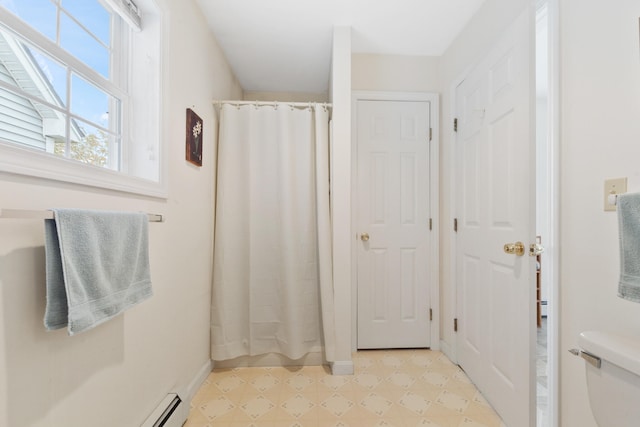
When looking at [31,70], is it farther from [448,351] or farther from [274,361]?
[448,351]

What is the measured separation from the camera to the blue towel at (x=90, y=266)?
750 mm

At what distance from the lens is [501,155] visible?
1.50 m

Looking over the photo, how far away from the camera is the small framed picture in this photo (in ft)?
5.28

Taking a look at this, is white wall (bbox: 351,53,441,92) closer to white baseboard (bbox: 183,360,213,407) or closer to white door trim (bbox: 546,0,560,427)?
white door trim (bbox: 546,0,560,427)

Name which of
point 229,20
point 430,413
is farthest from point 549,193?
point 229,20

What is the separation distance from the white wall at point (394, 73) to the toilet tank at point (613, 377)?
202 cm

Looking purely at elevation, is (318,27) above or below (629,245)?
above

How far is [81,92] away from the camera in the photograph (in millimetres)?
1029

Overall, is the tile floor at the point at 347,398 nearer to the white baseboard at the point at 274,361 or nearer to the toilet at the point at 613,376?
the white baseboard at the point at 274,361

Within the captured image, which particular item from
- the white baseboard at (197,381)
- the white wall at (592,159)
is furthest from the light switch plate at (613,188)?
the white baseboard at (197,381)

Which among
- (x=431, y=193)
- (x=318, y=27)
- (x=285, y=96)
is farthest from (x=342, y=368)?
(x=285, y=96)

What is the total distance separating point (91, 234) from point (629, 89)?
1.77 meters

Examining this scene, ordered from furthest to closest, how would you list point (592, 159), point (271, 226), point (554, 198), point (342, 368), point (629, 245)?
point (271, 226), point (342, 368), point (554, 198), point (592, 159), point (629, 245)

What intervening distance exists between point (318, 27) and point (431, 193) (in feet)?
4.97
